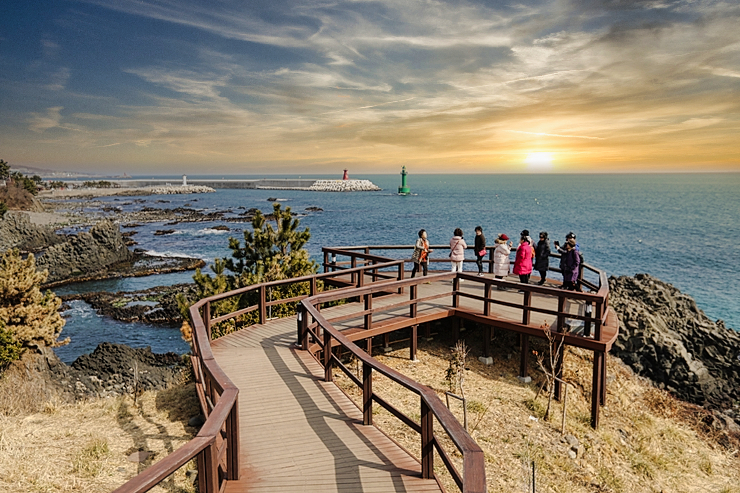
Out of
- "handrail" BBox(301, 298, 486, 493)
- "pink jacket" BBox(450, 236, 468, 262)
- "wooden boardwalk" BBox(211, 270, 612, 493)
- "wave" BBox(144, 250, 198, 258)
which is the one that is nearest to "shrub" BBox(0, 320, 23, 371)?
"wooden boardwalk" BBox(211, 270, 612, 493)

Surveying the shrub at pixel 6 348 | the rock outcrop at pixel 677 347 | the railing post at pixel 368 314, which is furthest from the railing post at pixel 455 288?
the shrub at pixel 6 348

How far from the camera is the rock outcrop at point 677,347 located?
61.1 feet

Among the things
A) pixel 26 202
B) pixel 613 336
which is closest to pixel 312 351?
pixel 613 336

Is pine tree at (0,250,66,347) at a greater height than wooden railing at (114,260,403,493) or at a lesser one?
lesser

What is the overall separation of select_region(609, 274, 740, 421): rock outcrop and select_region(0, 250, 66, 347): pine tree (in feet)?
72.8

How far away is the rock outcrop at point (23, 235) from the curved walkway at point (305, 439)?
5743cm

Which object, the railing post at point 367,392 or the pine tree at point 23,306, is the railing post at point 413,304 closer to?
the railing post at point 367,392

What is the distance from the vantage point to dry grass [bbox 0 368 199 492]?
6234 mm

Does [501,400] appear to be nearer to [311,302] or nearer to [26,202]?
[311,302]

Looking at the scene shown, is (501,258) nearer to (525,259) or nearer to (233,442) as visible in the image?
(525,259)

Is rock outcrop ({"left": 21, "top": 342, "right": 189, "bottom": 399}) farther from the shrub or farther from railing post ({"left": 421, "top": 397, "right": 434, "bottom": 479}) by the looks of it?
railing post ({"left": 421, "top": 397, "right": 434, "bottom": 479})

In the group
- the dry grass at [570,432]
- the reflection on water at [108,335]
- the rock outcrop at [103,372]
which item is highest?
the dry grass at [570,432]

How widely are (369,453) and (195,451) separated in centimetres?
274

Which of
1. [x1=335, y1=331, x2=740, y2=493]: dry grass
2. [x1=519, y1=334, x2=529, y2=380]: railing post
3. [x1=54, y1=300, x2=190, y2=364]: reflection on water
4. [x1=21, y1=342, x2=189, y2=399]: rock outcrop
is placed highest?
[x1=519, y1=334, x2=529, y2=380]: railing post
